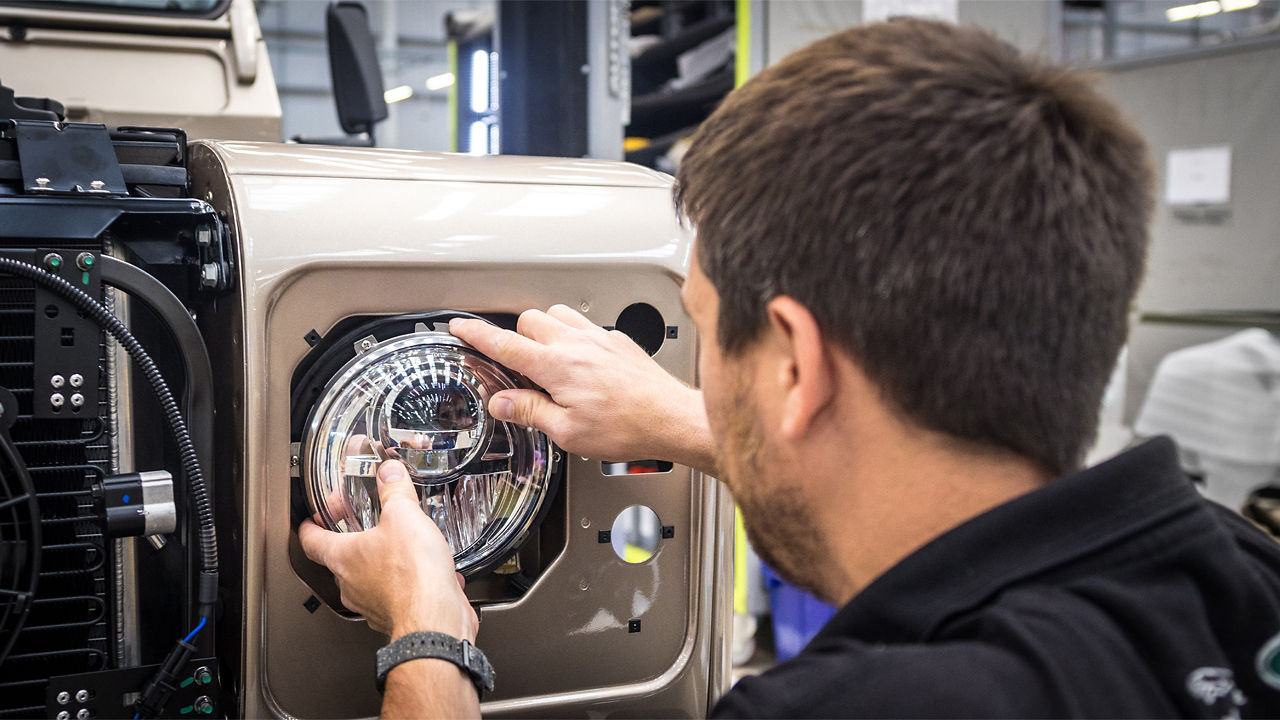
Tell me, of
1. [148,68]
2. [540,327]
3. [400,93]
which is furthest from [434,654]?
[400,93]

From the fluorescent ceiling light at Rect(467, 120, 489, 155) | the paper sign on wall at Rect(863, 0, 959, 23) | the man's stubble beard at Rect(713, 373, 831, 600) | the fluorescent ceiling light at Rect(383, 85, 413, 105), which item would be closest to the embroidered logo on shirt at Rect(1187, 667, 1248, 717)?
the man's stubble beard at Rect(713, 373, 831, 600)

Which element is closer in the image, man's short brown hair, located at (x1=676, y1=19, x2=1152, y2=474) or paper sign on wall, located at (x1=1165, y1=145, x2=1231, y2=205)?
man's short brown hair, located at (x1=676, y1=19, x2=1152, y2=474)

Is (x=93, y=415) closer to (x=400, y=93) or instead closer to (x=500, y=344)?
(x=500, y=344)

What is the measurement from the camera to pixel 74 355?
86cm

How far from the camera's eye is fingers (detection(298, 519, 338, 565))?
96cm

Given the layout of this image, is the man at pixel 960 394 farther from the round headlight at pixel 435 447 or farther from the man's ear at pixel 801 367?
the round headlight at pixel 435 447

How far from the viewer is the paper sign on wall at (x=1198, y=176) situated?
327cm

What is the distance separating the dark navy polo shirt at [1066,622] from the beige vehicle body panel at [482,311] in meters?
0.46

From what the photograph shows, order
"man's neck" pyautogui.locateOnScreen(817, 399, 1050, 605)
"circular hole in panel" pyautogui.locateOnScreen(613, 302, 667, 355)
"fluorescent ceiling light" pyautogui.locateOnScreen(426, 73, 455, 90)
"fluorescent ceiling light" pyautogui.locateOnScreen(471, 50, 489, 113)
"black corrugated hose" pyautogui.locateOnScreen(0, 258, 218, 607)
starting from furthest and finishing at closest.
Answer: "fluorescent ceiling light" pyautogui.locateOnScreen(426, 73, 455, 90) → "fluorescent ceiling light" pyautogui.locateOnScreen(471, 50, 489, 113) → "circular hole in panel" pyautogui.locateOnScreen(613, 302, 667, 355) → "black corrugated hose" pyautogui.locateOnScreen(0, 258, 218, 607) → "man's neck" pyautogui.locateOnScreen(817, 399, 1050, 605)

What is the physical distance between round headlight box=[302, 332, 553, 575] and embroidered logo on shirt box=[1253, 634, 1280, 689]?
0.65 m

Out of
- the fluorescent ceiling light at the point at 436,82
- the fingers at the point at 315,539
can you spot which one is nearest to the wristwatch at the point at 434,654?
the fingers at the point at 315,539

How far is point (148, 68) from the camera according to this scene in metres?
1.63

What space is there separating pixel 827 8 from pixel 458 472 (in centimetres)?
257

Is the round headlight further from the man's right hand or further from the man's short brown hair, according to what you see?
the man's short brown hair
